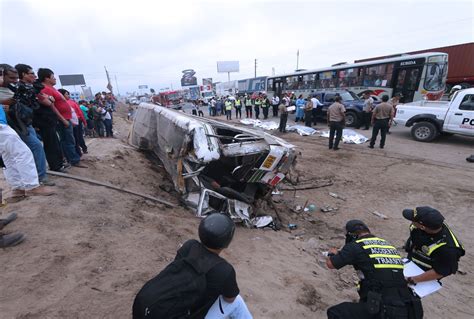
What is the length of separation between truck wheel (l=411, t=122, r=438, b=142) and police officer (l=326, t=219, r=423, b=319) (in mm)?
9313

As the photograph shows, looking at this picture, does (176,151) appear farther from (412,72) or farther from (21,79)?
(412,72)

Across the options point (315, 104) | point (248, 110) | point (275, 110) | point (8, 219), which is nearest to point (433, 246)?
point (8, 219)

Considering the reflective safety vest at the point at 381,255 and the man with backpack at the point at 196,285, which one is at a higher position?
the man with backpack at the point at 196,285

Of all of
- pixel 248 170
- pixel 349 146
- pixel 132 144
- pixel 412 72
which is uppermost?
pixel 412 72

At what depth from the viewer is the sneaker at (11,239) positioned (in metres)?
2.37

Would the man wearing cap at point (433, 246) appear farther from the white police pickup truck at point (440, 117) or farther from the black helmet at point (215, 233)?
the white police pickup truck at point (440, 117)

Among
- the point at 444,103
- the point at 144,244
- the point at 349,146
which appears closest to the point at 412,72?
the point at 444,103

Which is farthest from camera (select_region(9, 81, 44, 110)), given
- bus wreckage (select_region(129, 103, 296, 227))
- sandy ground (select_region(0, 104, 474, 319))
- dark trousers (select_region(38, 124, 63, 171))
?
bus wreckage (select_region(129, 103, 296, 227))

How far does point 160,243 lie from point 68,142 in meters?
2.99

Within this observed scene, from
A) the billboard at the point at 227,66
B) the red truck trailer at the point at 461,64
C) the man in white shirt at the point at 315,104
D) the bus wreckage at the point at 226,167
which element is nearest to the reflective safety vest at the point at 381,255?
the bus wreckage at the point at 226,167

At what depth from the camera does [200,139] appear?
374cm

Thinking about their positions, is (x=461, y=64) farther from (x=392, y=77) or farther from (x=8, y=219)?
(x=8, y=219)

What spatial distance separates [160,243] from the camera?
2.99 m

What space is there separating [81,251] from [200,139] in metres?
1.98
